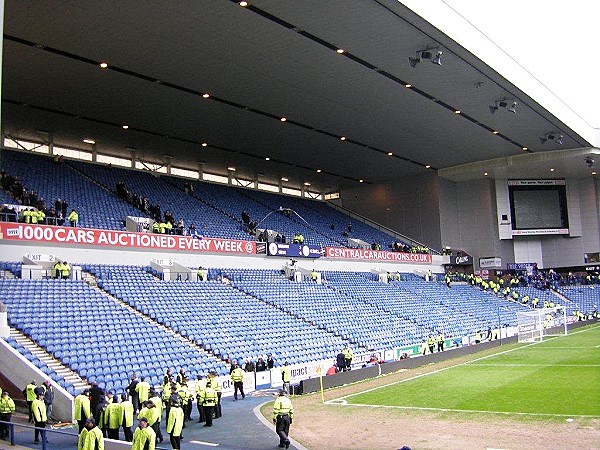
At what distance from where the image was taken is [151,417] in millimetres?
14148

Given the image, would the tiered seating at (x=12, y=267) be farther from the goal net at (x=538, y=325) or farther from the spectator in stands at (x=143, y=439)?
the goal net at (x=538, y=325)

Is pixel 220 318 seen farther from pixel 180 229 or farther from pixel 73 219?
pixel 73 219

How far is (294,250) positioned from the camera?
41500 millimetres

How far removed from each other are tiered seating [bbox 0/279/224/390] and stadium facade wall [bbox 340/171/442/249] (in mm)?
36742

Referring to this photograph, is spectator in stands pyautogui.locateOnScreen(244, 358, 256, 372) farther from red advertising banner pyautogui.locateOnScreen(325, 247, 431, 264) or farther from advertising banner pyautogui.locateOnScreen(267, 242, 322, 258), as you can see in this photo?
red advertising banner pyautogui.locateOnScreen(325, 247, 431, 264)

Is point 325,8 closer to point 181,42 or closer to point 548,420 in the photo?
point 181,42

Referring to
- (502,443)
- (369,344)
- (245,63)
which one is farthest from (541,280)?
(502,443)

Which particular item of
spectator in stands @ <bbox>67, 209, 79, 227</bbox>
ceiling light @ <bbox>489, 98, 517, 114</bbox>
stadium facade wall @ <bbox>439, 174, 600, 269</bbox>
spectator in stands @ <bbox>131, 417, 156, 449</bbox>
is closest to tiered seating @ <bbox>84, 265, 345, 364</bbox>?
spectator in stands @ <bbox>67, 209, 79, 227</bbox>

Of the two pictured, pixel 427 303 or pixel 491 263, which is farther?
pixel 491 263

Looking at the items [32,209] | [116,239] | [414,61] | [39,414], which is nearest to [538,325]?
[414,61]

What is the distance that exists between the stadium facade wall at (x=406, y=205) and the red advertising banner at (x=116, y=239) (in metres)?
24.1

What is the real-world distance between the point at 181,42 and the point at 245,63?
3832mm

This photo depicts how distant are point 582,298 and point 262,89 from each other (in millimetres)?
38480

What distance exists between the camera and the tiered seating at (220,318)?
26891mm
